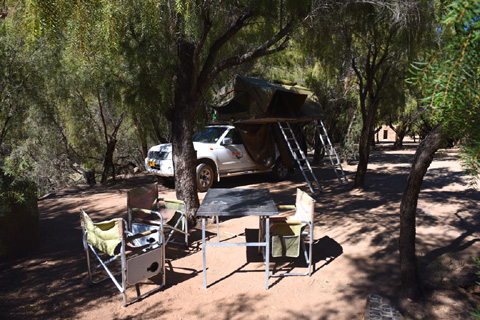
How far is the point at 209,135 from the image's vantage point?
402 inches

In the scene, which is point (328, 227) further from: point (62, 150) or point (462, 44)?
point (62, 150)

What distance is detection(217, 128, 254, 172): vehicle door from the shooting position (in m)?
9.61

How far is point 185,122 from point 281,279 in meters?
3.21

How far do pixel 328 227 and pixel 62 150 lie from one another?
10.9 m

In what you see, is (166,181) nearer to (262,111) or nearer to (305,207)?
(262,111)

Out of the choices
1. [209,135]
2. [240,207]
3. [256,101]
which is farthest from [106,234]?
[209,135]

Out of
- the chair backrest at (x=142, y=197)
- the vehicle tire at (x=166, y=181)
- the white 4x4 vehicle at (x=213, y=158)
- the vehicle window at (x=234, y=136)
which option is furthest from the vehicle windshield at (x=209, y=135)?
the chair backrest at (x=142, y=197)

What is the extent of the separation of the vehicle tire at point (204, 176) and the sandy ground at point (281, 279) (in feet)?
8.06

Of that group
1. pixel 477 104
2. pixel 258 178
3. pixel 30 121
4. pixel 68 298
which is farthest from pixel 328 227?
pixel 30 121

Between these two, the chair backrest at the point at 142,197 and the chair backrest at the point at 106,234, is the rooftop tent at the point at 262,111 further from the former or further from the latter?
the chair backrest at the point at 106,234

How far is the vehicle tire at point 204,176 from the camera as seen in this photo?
29.1ft

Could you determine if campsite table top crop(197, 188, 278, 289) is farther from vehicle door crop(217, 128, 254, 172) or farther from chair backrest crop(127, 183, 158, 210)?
vehicle door crop(217, 128, 254, 172)

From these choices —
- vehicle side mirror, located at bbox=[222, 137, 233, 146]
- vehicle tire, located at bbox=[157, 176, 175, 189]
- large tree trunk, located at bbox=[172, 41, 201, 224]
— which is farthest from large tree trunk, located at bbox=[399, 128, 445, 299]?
vehicle tire, located at bbox=[157, 176, 175, 189]

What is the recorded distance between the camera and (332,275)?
4207mm
